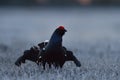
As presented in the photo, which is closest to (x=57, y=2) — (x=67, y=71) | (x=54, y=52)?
(x=67, y=71)

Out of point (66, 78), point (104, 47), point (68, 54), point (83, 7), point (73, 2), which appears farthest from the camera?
point (73, 2)

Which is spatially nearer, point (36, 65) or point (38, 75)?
point (38, 75)

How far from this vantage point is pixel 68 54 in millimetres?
10328

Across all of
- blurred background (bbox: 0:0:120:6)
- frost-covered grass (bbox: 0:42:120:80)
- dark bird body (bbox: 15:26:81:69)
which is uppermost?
blurred background (bbox: 0:0:120:6)

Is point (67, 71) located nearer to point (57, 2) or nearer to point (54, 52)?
point (54, 52)

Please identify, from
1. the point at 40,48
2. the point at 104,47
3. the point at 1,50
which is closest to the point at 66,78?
the point at 40,48

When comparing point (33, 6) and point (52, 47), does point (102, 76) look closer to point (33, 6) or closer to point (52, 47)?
point (52, 47)

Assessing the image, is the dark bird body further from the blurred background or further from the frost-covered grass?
the blurred background

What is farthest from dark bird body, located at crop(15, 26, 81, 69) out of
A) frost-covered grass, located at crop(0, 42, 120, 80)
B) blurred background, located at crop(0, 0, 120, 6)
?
blurred background, located at crop(0, 0, 120, 6)

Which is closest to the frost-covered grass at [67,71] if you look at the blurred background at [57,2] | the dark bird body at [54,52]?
the dark bird body at [54,52]

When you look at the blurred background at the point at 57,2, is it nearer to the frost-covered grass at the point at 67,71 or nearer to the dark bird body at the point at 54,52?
the frost-covered grass at the point at 67,71

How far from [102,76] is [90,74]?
19cm

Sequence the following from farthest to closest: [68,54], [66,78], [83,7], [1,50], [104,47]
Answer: [83,7] → [104,47] → [1,50] → [68,54] → [66,78]

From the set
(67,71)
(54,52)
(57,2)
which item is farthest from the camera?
(57,2)
